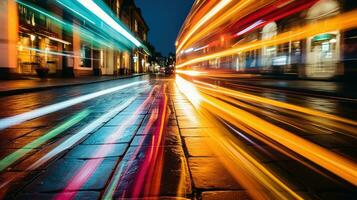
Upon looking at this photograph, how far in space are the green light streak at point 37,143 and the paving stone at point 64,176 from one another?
55 centimetres

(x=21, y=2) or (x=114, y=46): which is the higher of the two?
(x=21, y=2)

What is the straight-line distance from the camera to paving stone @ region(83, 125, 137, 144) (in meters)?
4.93

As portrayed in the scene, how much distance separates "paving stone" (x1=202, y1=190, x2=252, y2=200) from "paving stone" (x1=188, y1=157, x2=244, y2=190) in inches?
4.2

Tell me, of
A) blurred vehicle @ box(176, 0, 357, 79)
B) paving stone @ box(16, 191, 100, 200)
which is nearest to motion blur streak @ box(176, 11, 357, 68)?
blurred vehicle @ box(176, 0, 357, 79)

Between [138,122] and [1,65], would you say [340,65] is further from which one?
[1,65]

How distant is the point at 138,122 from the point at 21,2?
17.3 metres

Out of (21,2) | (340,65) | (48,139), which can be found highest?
(21,2)

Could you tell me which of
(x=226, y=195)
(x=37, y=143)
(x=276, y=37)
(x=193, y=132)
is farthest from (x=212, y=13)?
(x=226, y=195)

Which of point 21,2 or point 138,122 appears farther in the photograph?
point 21,2

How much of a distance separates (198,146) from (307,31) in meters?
5.61

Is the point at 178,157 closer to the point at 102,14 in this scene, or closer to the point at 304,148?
the point at 304,148

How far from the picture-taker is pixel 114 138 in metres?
5.14

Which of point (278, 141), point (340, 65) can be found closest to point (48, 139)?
point (278, 141)

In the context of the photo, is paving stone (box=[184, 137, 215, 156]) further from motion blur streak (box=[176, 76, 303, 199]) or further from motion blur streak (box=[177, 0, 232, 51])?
motion blur streak (box=[177, 0, 232, 51])
